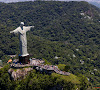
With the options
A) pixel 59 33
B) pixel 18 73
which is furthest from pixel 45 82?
pixel 59 33

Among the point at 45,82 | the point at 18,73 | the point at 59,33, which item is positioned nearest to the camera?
the point at 45,82

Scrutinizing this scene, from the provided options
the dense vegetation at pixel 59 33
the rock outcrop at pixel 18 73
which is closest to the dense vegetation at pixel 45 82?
the rock outcrop at pixel 18 73

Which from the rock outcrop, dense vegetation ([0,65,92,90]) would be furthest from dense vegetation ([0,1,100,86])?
the rock outcrop

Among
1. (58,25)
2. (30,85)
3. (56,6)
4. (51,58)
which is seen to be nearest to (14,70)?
(30,85)

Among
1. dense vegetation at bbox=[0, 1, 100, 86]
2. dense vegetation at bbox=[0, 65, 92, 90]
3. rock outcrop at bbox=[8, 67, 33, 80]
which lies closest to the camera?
dense vegetation at bbox=[0, 65, 92, 90]

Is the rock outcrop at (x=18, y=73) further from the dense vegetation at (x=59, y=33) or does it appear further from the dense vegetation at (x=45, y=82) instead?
the dense vegetation at (x=59, y=33)

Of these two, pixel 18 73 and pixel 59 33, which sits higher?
pixel 18 73

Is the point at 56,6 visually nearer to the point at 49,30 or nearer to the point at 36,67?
the point at 49,30

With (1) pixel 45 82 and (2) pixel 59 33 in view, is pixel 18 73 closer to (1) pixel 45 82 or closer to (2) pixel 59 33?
(1) pixel 45 82

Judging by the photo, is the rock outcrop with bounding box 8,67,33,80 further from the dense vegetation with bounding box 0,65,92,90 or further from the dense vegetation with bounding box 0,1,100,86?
the dense vegetation with bounding box 0,1,100,86
